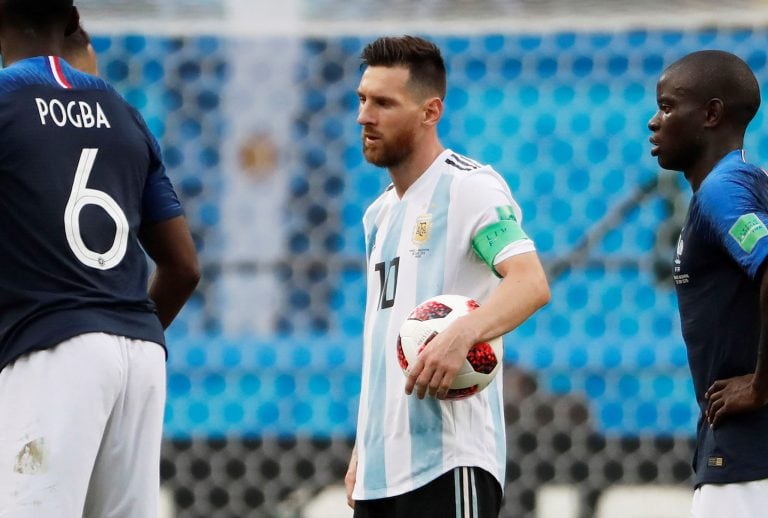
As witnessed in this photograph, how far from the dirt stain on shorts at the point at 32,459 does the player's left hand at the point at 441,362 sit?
736 millimetres

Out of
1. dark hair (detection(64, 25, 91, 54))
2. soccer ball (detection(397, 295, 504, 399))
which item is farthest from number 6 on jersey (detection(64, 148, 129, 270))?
dark hair (detection(64, 25, 91, 54))

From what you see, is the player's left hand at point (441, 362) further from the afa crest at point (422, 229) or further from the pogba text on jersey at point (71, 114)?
the pogba text on jersey at point (71, 114)

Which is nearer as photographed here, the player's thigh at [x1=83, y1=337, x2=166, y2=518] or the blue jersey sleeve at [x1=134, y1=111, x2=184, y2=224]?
the player's thigh at [x1=83, y1=337, x2=166, y2=518]

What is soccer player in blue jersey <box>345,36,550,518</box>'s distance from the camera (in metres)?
2.80

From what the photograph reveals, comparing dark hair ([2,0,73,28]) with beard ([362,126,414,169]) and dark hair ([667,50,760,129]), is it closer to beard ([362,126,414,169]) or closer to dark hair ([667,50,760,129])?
beard ([362,126,414,169])

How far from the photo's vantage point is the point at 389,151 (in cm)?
316

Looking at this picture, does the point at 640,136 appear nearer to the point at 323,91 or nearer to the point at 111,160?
the point at 323,91

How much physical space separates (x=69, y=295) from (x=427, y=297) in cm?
83

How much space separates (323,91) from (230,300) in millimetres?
970

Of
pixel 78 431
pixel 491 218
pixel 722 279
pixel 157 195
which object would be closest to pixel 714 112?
pixel 722 279

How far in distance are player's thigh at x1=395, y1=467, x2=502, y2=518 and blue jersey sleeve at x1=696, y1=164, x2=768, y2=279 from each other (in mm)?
731

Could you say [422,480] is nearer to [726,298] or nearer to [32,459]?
[726,298]

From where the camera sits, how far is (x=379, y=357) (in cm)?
304

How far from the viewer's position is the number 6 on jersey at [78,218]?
2.55m
